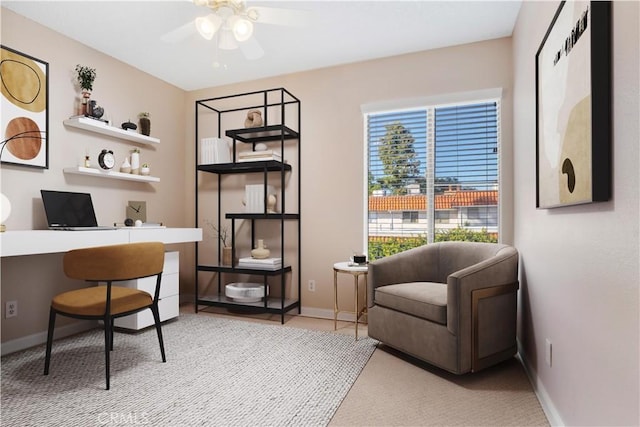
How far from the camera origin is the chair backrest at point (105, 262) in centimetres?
199

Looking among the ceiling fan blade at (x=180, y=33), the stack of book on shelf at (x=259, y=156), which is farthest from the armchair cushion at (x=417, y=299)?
the ceiling fan blade at (x=180, y=33)

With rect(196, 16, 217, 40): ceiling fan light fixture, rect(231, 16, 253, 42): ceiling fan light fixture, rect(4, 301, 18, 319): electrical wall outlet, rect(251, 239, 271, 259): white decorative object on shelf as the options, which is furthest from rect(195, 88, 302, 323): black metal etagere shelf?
rect(4, 301, 18, 319): electrical wall outlet

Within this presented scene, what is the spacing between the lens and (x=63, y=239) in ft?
7.67

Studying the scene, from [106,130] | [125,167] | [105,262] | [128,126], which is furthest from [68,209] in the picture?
[105,262]

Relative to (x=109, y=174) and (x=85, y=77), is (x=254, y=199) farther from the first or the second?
(x=85, y=77)

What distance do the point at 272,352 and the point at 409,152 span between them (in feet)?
6.85

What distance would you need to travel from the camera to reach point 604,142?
120cm

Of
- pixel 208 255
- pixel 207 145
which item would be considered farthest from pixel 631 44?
pixel 208 255

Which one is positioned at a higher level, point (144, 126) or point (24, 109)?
point (144, 126)

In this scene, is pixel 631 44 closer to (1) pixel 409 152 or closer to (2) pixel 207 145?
(1) pixel 409 152

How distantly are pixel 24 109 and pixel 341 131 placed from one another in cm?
250

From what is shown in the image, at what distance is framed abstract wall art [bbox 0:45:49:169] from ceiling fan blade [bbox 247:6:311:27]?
170cm

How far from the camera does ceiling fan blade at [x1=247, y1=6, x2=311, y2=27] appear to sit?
2.56m

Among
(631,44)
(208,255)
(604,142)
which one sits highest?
(631,44)
